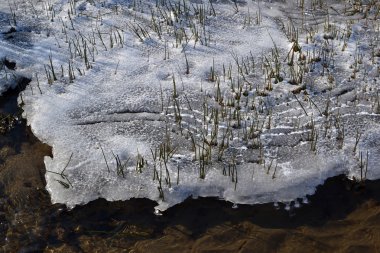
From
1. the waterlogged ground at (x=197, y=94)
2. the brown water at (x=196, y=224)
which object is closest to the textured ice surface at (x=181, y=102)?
the waterlogged ground at (x=197, y=94)

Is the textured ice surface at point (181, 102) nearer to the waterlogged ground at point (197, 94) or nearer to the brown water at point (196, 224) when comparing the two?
the waterlogged ground at point (197, 94)

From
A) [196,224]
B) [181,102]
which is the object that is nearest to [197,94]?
[181,102]

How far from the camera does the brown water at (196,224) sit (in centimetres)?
385

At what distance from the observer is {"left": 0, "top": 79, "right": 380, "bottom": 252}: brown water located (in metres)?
3.85

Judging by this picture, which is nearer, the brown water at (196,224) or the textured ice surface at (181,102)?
the brown water at (196,224)

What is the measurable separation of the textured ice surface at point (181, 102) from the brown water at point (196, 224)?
14cm

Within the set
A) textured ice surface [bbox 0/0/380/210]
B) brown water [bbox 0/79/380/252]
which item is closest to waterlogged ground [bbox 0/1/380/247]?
textured ice surface [bbox 0/0/380/210]

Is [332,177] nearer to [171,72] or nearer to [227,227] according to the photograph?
[227,227]

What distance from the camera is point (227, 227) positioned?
4020 millimetres

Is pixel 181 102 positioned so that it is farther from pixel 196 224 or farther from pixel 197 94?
pixel 196 224

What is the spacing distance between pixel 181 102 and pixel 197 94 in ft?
0.79

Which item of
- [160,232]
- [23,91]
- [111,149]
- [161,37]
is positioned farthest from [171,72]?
[160,232]

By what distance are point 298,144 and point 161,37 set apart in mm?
2736

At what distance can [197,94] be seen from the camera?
5434 mm
